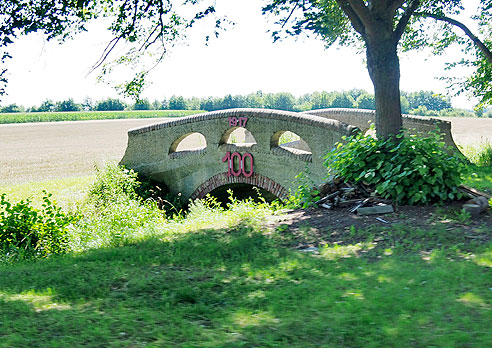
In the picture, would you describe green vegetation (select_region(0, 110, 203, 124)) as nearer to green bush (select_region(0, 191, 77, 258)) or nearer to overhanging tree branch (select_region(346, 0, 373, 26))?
green bush (select_region(0, 191, 77, 258))

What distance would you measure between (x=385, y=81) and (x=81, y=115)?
6702 centimetres

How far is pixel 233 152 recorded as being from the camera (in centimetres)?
1564

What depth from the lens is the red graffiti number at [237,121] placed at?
49.3 feet

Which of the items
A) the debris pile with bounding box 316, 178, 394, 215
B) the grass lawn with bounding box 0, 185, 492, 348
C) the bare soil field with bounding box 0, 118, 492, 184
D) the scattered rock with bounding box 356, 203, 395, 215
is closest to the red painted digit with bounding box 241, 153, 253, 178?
the debris pile with bounding box 316, 178, 394, 215

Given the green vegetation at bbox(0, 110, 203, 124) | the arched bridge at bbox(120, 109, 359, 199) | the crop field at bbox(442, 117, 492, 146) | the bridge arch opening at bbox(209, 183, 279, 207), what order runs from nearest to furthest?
1. the arched bridge at bbox(120, 109, 359, 199)
2. the bridge arch opening at bbox(209, 183, 279, 207)
3. the crop field at bbox(442, 117, 492, 146)
4. the green vegetation at bbox(0, 110, 203, 124)

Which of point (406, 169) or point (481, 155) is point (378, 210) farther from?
point (481, 155)

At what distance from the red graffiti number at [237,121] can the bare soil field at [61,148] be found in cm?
674

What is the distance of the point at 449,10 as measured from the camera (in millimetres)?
15062

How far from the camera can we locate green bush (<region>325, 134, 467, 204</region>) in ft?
28.6

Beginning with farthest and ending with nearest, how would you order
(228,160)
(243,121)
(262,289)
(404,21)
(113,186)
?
(113,186), (228,160), (243,121), (404,21), (262,289)

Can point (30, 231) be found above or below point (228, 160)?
below

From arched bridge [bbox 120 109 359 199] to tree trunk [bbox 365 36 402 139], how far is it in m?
1.46

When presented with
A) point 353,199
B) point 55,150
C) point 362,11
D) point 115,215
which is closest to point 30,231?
point 115,215

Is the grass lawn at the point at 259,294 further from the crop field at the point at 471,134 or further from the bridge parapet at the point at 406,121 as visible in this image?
the crop field at the point at 471,134
